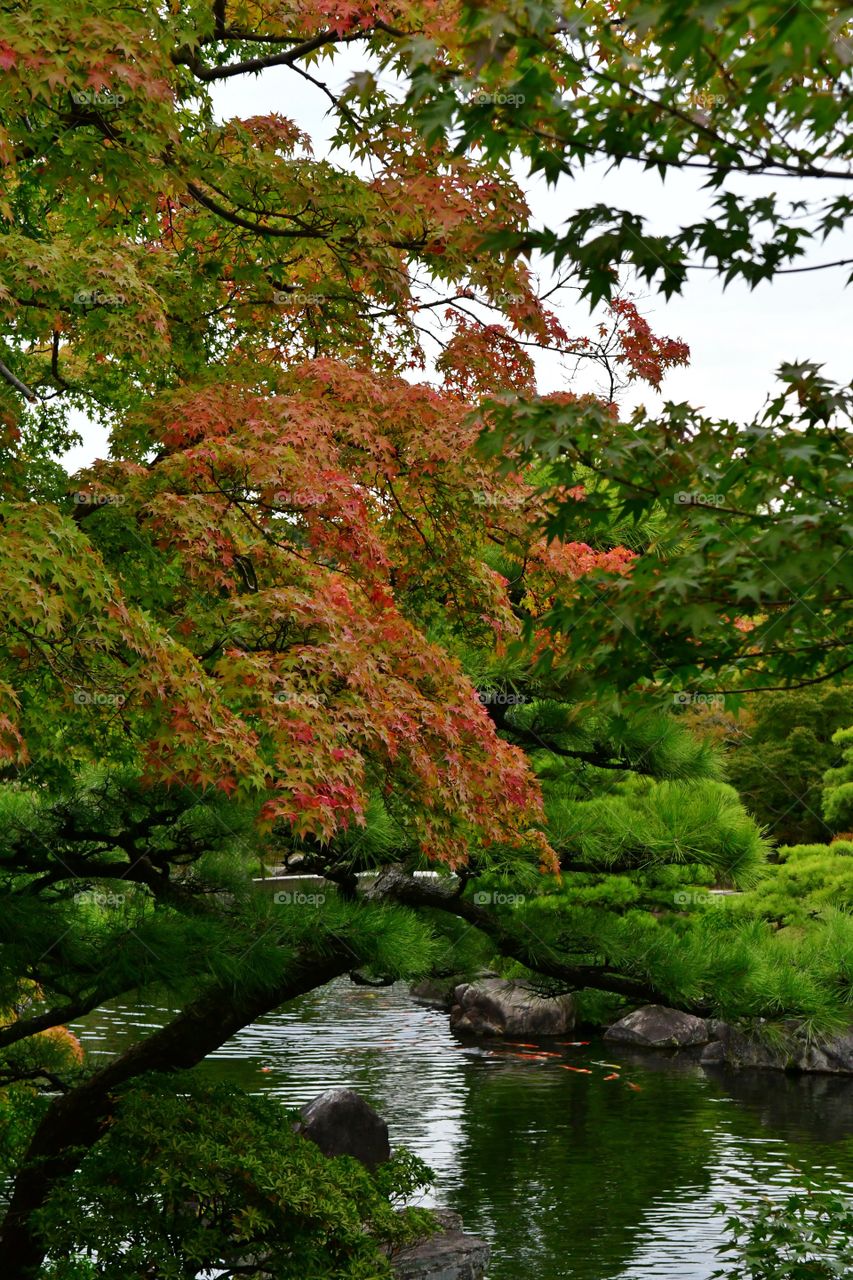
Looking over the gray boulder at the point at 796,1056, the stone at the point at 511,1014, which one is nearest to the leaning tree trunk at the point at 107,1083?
the gray boulder at the point at 796,1056

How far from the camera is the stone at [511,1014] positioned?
1994 cm

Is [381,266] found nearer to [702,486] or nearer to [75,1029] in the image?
[702,486]

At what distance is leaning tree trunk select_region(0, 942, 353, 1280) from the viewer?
775cm

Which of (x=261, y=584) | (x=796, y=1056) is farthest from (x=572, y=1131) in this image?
(x=261, y=584)

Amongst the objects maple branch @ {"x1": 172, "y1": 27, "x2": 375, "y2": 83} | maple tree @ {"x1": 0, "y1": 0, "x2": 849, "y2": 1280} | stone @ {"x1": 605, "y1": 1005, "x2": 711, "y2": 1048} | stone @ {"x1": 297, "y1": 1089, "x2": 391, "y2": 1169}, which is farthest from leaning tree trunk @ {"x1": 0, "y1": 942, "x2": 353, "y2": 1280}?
stone @ {"x1": 605, "y1": 1005, "x2": 711, "y2": 1048}

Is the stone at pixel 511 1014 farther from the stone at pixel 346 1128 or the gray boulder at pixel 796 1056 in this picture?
the stone at pixel 346 1128

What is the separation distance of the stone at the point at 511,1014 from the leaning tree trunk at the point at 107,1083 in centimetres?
1151

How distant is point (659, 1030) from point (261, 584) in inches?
571

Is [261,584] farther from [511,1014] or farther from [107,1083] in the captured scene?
[511,1014]

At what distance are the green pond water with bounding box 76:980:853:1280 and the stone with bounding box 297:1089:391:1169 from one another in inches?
26.6

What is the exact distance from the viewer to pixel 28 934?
8172 millimetres

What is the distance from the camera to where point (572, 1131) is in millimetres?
13812

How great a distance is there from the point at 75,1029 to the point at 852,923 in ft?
40.4

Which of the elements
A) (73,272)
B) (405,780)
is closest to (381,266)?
(73,272)
